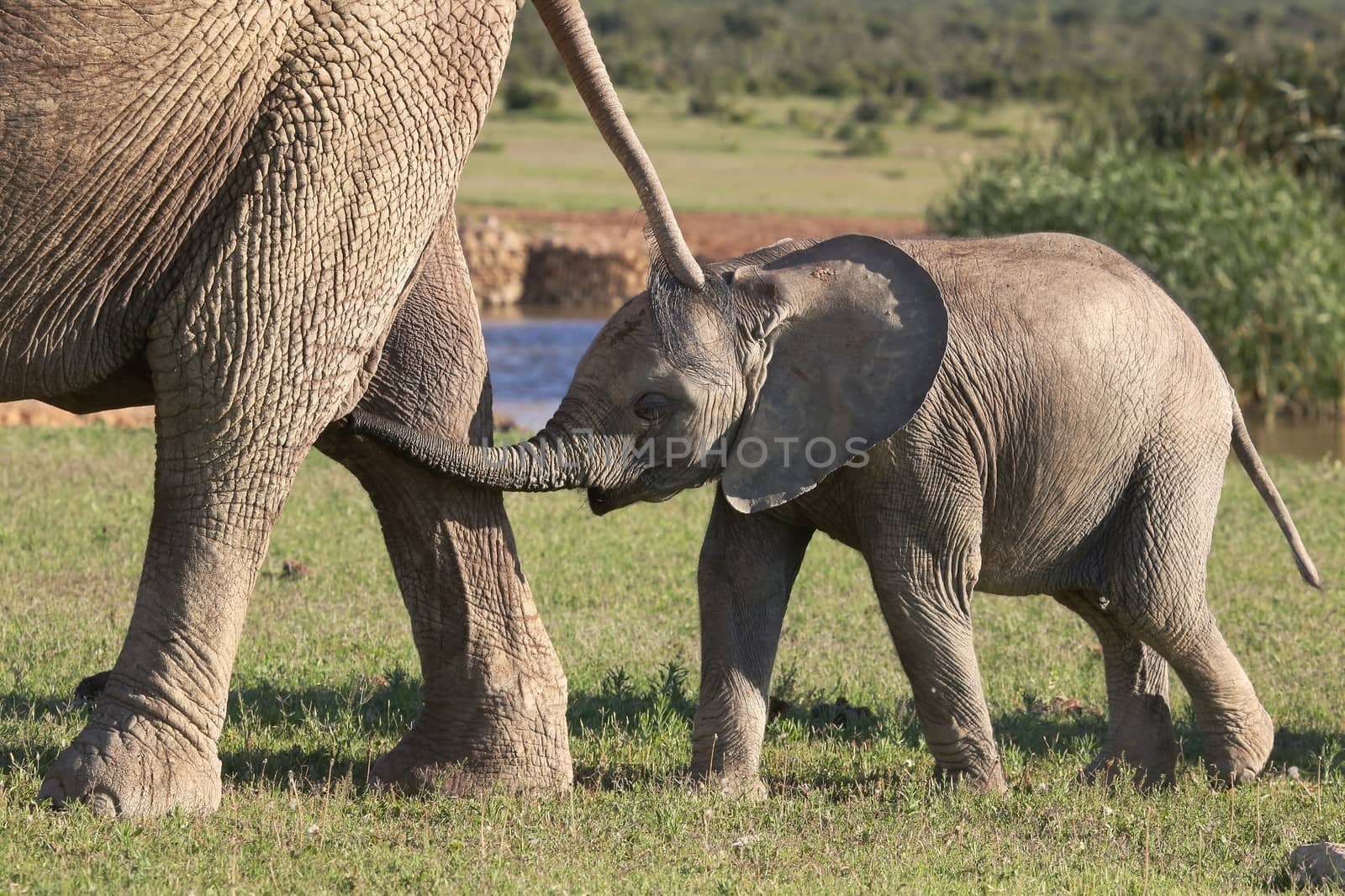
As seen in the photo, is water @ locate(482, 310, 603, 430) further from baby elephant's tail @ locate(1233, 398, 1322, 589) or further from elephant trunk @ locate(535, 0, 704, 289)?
elephant trunk @ locate(535, 0, 704, 289)

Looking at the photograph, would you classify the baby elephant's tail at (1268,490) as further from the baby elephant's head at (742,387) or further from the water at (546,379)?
the water at (546,379)

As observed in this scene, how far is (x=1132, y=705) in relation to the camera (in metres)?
6.62

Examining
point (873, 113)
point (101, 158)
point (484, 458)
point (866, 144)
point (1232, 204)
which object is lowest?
point (484, 458)

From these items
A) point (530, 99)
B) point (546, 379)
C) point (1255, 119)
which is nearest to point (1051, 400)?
point (546, 379)

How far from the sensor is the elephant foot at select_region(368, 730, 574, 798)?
19.7 ft

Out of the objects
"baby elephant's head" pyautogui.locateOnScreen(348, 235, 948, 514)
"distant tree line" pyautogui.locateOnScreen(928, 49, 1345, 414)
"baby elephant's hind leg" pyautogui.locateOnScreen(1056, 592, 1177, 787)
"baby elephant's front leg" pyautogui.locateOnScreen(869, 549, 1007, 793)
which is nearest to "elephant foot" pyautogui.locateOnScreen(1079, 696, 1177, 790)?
"baby elephant's hind leg" pyautogui.locateOnScreen(1056, 592, 1177, 787)

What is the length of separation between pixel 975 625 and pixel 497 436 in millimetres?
5362

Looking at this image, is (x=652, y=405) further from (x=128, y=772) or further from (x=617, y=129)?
(x=128, y=772)

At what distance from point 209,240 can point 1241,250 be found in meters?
13.0

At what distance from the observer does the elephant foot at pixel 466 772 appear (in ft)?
19.7

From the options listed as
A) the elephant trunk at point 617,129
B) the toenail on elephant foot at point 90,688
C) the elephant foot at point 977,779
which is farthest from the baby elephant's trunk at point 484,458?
the toenail on elephant foot at point 90,688

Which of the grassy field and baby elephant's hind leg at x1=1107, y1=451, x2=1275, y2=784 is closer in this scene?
baby elephant's hind leg at x1=1107, y1=451, x2=1275, y2=784

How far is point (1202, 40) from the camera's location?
97.9m

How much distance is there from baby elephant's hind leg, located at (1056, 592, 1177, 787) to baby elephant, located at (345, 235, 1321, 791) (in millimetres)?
209
